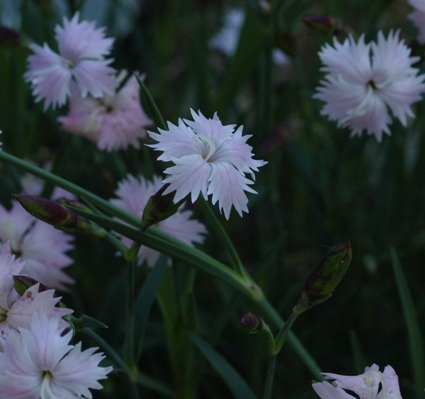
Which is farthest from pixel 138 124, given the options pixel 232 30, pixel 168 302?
pixel 232 30

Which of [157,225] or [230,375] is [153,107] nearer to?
[157,225]

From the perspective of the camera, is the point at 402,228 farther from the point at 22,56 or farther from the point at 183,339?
the point at 22,56

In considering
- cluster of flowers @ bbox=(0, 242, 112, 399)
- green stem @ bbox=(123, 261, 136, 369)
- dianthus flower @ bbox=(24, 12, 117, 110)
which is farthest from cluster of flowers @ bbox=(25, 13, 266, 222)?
cluster of flowers @ bbox=(0, 242, 112, 399)

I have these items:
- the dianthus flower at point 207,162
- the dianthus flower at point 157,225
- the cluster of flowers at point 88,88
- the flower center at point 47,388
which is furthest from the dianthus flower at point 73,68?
the flower center at point 47,388

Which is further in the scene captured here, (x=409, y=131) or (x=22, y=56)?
(x=409, y=131)

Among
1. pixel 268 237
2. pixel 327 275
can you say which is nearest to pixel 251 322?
pixel 327 275

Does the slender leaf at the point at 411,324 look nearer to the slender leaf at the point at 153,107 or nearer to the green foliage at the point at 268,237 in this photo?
the green foliage at the point at 268,237
